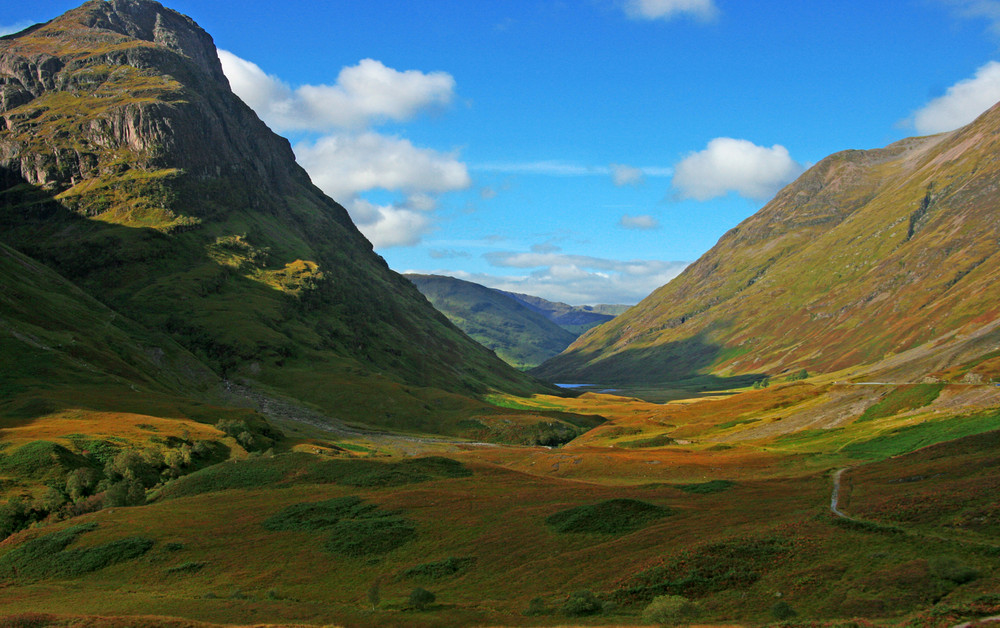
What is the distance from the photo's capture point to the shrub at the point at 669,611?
31.0 m

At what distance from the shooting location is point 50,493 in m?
66.0

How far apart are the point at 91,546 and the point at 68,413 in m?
54.7

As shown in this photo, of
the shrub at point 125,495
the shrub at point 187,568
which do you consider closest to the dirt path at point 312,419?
the shrub at point 125,495

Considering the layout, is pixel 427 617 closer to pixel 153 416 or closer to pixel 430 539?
pixel 430 539

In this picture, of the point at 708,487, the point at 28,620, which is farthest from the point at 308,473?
the point at 708,487

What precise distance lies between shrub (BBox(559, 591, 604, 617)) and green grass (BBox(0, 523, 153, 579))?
34.0m

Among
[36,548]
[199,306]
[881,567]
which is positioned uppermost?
[199,306]

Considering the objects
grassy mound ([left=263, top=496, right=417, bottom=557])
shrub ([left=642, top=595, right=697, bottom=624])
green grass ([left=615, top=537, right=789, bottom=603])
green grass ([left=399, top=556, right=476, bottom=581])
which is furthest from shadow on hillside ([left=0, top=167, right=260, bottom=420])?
shrub ([left=642, top=595, right=697, bottom=624])

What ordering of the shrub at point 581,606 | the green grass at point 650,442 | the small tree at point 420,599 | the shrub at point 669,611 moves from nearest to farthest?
the shrub at point 669,611
the shrub at point 581,606
the small tree at point 420,599
the green grass at point 650,442

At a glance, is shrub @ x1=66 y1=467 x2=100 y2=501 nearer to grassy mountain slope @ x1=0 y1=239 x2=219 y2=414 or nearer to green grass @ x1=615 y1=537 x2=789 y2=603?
grassy mountain slope @ x1=0 y1=239 x2=219 y2=414

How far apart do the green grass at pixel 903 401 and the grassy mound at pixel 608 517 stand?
6488cm

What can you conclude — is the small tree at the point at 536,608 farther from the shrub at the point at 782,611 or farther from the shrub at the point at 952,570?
the shrub at the point at 952,570

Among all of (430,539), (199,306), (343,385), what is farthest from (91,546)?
(199,306)

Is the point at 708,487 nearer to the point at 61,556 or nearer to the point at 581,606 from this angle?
the point at 581,606
